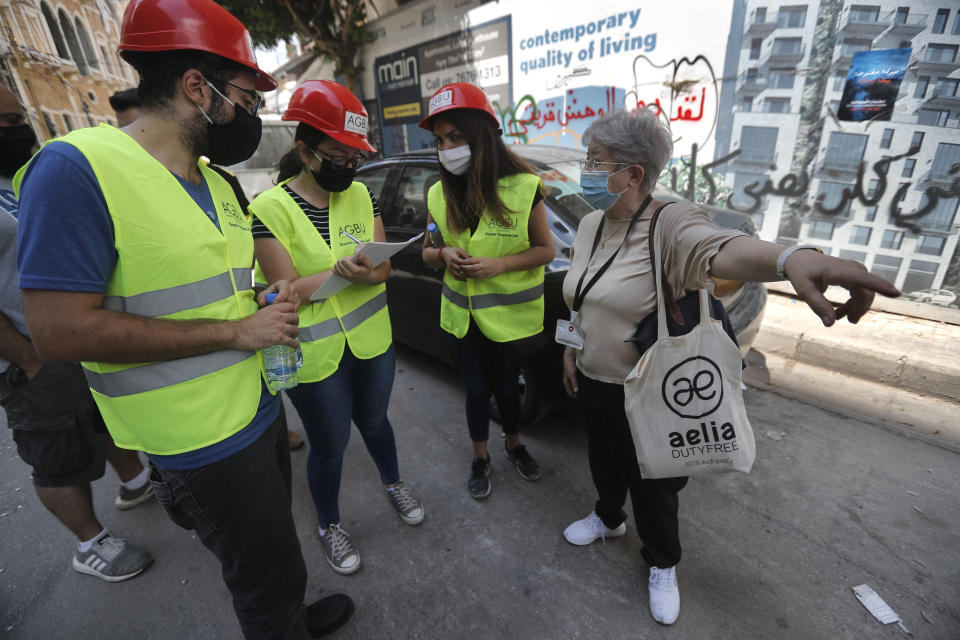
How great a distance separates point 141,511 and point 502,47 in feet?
24.7

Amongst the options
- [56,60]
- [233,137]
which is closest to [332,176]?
[233,137]

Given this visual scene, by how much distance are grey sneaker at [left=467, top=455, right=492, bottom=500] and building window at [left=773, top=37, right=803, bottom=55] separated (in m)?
4.94

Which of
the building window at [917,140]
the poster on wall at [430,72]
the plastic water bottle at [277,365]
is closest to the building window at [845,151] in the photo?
the building window at [917,140]

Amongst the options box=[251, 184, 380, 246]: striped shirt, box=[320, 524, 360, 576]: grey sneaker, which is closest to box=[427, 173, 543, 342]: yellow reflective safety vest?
box=[251, 184, 380, 246]: striped shirt

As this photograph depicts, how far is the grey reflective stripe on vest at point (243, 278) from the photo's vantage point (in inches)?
48.4

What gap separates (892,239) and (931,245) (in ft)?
0.93

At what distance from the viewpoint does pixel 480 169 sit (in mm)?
2004

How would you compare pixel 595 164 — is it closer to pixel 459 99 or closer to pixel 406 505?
pixel 459 99

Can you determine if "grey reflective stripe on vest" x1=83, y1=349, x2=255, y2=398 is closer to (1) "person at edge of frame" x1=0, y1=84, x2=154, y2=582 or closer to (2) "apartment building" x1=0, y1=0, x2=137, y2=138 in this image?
(1) "person at edge of frame" x1=0, y1=84, x2=154, y2=582

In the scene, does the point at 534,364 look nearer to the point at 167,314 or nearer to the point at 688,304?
the point at 688,304

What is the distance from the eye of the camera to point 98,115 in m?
6.38

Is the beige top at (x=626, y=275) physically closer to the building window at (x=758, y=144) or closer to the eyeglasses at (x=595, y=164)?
Answer: the eyeglasses at (x=595, y=164)

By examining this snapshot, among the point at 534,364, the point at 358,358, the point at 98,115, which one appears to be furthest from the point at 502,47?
the point at 358,358

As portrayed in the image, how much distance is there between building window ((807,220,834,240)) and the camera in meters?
4.62
